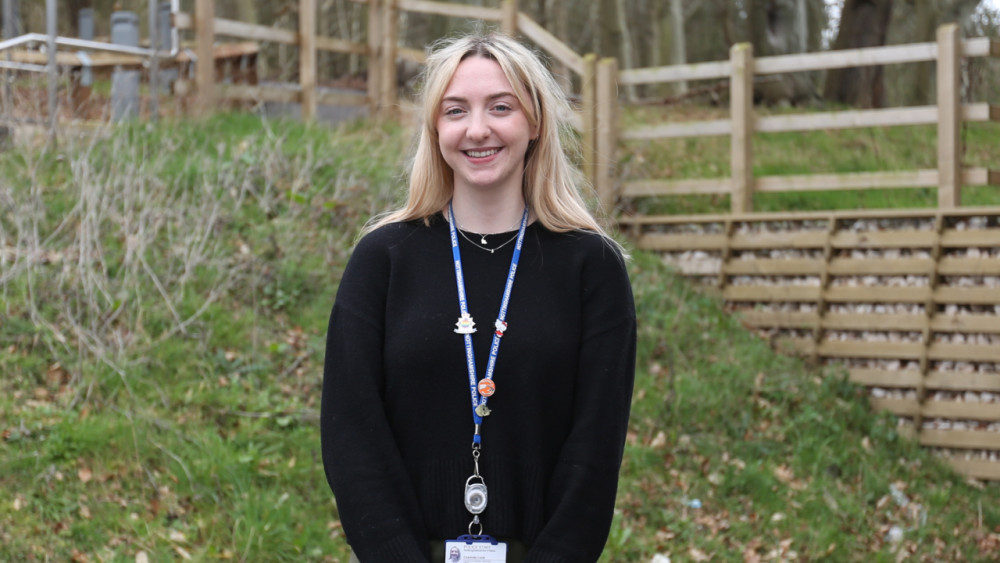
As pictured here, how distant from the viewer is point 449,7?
13.0 m

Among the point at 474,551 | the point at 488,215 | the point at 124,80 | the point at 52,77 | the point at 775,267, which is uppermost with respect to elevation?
the point at 124,80

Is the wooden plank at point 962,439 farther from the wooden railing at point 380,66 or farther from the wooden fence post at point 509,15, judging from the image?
the wooden fence post at point 509,15

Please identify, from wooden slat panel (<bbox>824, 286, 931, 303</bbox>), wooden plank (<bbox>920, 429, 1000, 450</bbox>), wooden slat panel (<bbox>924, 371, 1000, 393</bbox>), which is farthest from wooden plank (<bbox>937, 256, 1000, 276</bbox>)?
wooden plank (<bbox>920, 429, 1000, 450</bbox>)

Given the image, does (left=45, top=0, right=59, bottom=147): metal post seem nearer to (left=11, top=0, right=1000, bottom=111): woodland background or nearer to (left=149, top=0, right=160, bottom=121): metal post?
(left=149, top=0, right=160, bottom=121): metal post

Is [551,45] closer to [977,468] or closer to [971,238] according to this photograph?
[971,238]

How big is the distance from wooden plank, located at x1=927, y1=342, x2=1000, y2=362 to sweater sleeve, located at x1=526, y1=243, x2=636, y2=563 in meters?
6.19

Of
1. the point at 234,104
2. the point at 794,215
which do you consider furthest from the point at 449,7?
the point at 794,215

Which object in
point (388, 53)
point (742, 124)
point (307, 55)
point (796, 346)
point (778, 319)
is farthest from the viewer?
point (388, 53)

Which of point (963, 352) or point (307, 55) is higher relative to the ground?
point (307, 55)

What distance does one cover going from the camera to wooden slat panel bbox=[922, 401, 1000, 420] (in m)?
8.13

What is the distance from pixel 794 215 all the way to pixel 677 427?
8.26ft

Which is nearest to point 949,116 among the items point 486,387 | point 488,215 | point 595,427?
point 488,215

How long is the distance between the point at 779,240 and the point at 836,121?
3.55ft

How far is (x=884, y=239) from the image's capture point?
343 inches
